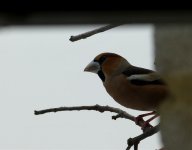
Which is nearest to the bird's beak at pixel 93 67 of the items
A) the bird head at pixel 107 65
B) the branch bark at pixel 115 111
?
the bird head at pixel 107 65

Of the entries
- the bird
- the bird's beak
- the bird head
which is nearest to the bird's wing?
the bird

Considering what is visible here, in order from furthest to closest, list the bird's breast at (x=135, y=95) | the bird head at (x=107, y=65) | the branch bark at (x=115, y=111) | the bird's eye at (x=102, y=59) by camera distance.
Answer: the bird's eye at (x=102, y=59) → the bird head at (x=107, y=65) → the bird's breast at (x=135, y=95) → the branch bark at (x=115, y=111)

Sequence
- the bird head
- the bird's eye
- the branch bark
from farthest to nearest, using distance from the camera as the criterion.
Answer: the bird's eye, the bird head, the branch bark

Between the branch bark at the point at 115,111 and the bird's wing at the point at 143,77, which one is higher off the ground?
the bird's wing at the point at 143,77

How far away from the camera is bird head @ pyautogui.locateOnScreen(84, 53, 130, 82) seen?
3965 mm

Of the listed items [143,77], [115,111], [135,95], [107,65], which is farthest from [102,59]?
[115,111]

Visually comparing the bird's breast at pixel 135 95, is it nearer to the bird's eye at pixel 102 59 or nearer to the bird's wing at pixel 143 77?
the bird's wing at pixel 143 77

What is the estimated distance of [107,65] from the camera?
4.10 m

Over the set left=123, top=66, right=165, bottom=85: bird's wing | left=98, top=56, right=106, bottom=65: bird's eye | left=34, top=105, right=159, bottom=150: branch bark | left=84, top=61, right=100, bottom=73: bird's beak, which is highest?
left=98, top=56, right=106, bottom=65: bird's eye

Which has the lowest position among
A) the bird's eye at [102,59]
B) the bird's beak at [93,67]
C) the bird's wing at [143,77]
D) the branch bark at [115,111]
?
the branch bark at [115,111]

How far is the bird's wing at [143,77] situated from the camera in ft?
11.7

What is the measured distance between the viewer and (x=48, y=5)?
0.40 m

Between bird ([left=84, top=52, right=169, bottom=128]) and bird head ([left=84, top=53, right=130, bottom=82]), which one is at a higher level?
bird head ([left=84, top=53, right=130, bottom=82])

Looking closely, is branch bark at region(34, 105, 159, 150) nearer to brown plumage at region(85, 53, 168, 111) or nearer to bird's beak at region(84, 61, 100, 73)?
brown plumage at region(85, 53, 168, 111)
